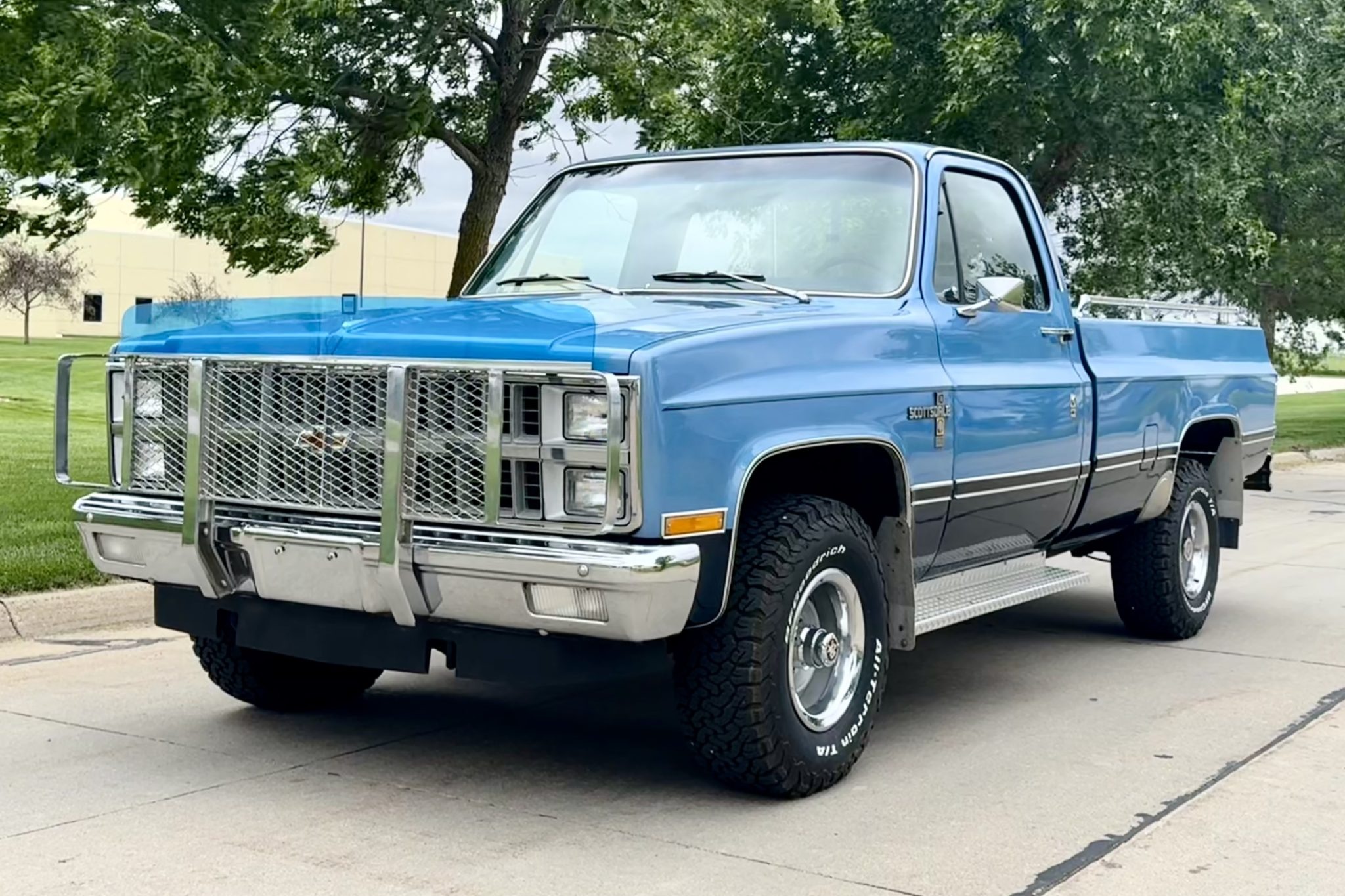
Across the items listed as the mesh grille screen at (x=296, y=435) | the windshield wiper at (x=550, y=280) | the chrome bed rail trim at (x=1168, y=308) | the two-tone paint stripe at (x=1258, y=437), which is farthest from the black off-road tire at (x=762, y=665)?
the two-tone paint stripe at (x=1258, y=437)

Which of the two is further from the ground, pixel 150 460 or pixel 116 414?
pixel 116 414

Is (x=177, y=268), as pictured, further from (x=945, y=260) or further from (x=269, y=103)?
(x=945, y=260)

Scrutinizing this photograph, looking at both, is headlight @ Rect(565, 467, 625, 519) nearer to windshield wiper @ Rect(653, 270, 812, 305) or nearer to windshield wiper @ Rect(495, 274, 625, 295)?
windshield wiper @ Rect(653, 270, 812, 305)

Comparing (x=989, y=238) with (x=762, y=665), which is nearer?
(x=762, y=665)

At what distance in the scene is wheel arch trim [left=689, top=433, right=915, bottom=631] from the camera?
475 cm

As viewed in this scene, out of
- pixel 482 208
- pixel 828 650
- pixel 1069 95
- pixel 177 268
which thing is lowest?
pixel 828 650

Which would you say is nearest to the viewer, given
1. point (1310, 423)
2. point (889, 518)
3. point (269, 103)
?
point (889, 518)

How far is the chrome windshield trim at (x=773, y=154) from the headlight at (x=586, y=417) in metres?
1.36

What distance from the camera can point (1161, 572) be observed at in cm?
783

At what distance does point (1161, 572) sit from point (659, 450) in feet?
13.6

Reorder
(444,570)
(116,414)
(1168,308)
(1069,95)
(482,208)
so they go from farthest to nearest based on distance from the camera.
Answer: (1069,95), (482,208), (1168,308), (116,414), (444,570)

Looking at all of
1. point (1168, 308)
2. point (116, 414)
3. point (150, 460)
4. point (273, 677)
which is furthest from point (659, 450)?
point (1168, 308)

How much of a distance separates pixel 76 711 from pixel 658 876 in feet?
9.51

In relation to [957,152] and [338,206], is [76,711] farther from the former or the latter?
[338,206]
